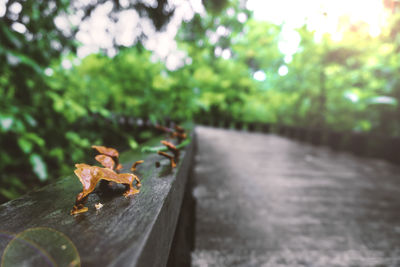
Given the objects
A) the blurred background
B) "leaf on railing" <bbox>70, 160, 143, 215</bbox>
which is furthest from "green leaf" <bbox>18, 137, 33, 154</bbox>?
"leaf on railing" <bbox>70, 160, 143, 215</bbox>

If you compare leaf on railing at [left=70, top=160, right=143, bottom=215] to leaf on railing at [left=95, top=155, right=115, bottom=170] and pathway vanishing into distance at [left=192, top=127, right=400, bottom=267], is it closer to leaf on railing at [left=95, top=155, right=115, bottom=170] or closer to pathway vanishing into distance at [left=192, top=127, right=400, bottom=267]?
leaf on railing at [left=95, top=155, right=115, bottom=170]

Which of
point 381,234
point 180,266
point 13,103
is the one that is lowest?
point 381,234

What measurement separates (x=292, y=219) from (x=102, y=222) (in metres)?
2.13

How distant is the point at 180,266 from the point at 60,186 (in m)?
0.78

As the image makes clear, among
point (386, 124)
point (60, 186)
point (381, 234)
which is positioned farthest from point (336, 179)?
point (386, 124)

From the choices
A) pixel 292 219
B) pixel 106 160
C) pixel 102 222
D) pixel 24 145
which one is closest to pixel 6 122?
pixel 24 145

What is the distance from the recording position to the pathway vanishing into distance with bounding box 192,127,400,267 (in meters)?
1.67

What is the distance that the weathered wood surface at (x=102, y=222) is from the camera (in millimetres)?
416

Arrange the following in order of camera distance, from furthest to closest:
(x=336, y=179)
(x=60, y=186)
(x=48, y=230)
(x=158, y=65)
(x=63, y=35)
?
(x=158, y=65), (x=336, y=179), (x=63, y=35), (x=60, y=186), (x=48, y=230)

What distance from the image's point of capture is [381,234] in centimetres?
211

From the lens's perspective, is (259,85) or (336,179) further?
(259,85)

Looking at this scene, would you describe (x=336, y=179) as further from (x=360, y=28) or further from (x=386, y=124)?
(x=386, y=124)

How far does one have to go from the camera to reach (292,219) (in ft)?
7.38

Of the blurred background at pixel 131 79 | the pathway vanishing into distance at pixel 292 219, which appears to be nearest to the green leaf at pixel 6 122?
the blurred background at pixel 131 79
